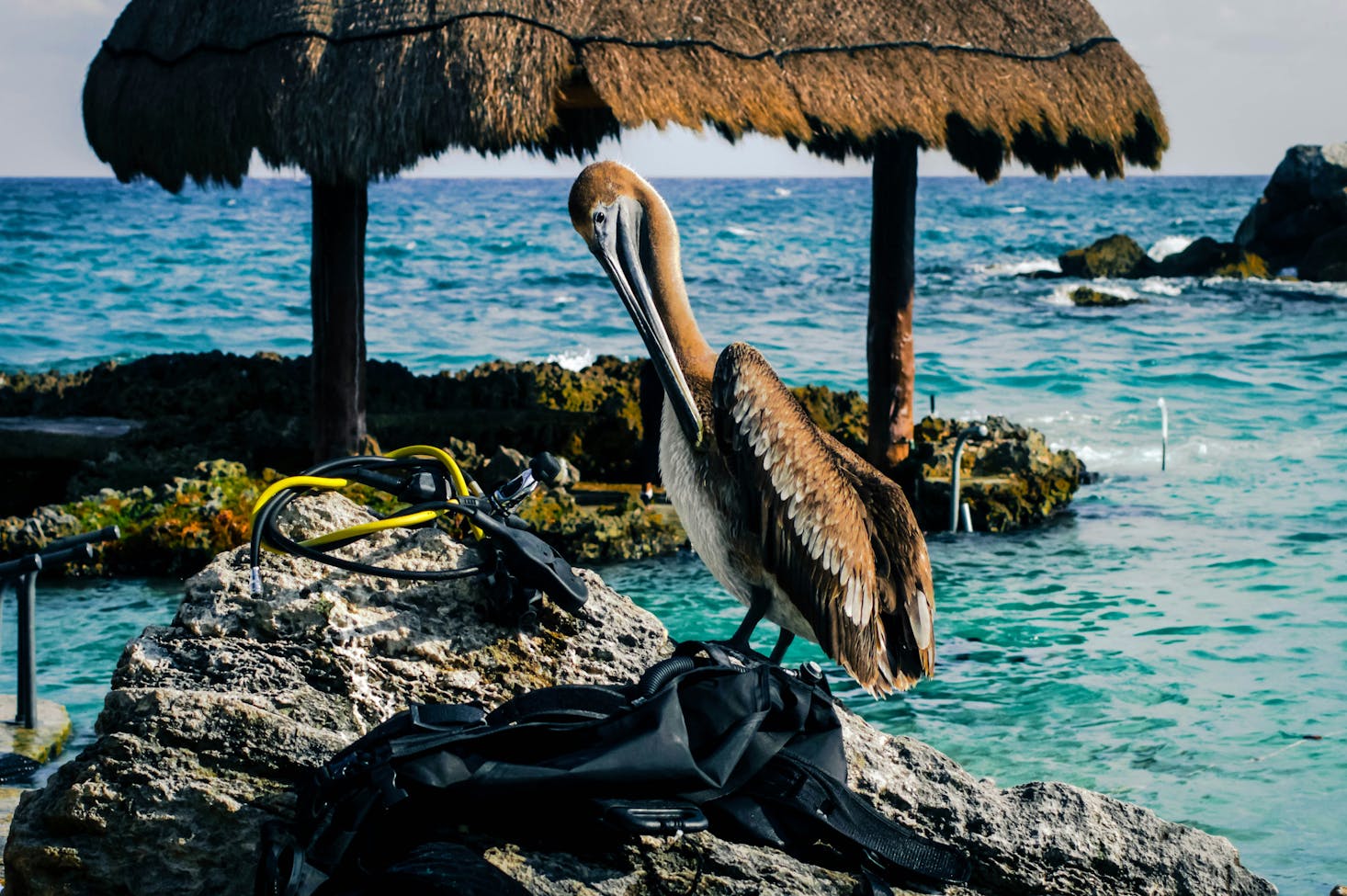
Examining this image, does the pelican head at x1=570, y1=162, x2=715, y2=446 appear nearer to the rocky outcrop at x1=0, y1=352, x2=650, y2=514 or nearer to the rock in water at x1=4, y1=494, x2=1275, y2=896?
the rock in water at x1=4, y1=494, x2=1275, y2=896

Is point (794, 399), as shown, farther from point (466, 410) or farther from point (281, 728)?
point (466, 410)

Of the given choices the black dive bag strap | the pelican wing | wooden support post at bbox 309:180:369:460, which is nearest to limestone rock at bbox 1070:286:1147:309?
wooden support post at bbox 309:180:369:460

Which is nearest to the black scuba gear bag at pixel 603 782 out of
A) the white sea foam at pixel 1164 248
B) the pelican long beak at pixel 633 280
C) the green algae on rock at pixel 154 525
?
the pelican long beak at pixel 633 280

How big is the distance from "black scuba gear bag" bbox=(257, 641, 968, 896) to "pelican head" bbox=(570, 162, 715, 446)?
1089 millimetres

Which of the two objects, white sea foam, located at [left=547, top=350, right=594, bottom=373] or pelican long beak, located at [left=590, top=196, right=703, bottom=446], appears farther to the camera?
Answer: white sea foam, located at [left=547, top=350, right=594, bottom=373]

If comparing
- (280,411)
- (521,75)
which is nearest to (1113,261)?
(280,411)

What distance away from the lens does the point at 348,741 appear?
2010 millimetres

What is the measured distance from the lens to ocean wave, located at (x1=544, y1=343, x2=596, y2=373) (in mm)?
19859

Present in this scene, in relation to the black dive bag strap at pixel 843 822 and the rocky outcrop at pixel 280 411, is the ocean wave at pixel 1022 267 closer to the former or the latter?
the rocky outcrop at pixel 280 411

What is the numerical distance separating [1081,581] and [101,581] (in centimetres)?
559

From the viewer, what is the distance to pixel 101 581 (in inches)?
294

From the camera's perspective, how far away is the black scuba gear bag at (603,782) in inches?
63.6

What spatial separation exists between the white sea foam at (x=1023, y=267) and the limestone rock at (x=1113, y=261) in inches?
34.4

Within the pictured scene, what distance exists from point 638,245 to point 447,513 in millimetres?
1042
